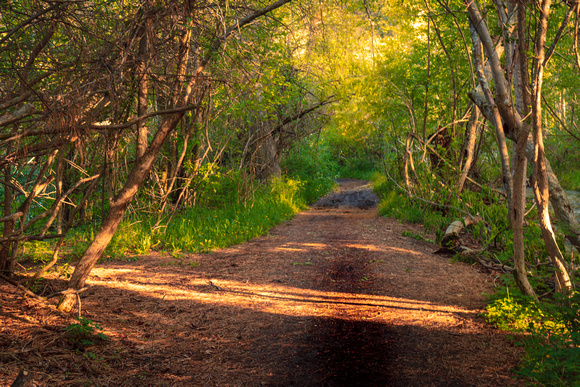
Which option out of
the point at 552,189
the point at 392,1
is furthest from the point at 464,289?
the point at 392,1

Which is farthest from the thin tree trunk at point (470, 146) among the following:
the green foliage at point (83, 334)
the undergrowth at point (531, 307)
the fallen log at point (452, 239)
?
the green foliage at point (83, 334)

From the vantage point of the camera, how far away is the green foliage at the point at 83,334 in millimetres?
3447

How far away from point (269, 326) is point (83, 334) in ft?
5.92

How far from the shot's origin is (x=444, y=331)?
4.02m

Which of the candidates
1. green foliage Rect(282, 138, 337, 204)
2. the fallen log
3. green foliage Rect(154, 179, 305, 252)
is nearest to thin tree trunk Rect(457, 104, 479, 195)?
the fallen log

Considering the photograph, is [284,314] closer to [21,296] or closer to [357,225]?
[21,296]

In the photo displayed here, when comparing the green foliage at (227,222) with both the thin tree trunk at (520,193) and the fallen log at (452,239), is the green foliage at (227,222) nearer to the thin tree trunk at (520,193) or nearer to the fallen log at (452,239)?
the fallen log at (452,239)

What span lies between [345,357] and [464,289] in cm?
249

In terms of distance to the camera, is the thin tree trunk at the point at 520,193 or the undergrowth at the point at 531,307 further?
Result: the thin tree trunk at the point at 520,193

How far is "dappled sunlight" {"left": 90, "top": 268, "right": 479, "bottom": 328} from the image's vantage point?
447 cm

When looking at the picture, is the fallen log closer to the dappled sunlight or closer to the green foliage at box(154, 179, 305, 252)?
the dappled sunlight

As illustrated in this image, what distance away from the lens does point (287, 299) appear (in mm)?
5090

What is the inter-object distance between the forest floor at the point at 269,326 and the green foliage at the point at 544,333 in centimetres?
22

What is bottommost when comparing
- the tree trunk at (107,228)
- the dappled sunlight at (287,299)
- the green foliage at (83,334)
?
the dappled sunlight at (287,299)
